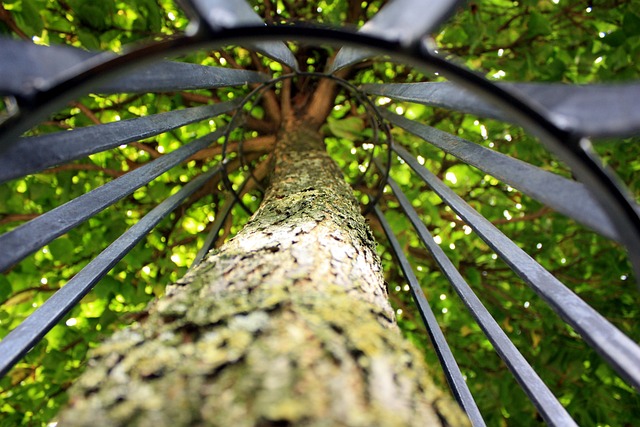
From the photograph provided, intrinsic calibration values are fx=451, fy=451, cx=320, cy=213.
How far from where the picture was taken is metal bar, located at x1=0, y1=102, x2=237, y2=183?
2.48 ft

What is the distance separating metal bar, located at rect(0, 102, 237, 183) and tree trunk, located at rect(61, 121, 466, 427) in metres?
0.32

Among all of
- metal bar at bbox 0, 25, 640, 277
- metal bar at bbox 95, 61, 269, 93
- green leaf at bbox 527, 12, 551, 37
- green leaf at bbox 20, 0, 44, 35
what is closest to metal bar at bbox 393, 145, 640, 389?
metal bar at bbox 0, 25, 640, 277

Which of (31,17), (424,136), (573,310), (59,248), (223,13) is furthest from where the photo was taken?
(59,248)

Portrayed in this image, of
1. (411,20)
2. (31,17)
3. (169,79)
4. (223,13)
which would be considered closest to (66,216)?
(169,79)

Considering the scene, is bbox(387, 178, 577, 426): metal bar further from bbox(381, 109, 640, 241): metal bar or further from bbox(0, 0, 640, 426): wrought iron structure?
bbox(381, 109, 640, 241): metal bar

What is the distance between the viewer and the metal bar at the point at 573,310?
0.64m

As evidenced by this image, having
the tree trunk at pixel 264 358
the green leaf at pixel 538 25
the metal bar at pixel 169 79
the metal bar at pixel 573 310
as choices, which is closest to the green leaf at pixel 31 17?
the metal bar at pixel 169 79

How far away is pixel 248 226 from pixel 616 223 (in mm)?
791

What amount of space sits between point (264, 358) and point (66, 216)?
2.25 feet

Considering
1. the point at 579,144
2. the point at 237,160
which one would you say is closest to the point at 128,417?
the point at 579,144

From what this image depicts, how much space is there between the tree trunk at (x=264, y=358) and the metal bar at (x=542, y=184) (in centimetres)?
33

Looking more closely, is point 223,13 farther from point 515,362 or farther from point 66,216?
point 515,362

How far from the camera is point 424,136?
4.04ft

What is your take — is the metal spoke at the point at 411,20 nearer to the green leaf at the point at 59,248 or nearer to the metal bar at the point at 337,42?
the metal bar at the point at 337,42
